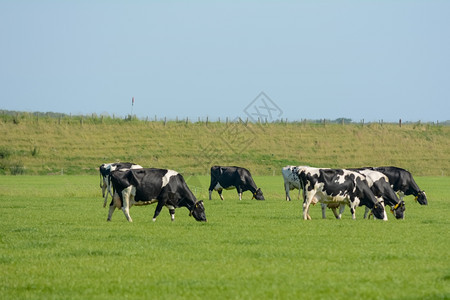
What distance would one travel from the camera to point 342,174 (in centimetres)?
2825

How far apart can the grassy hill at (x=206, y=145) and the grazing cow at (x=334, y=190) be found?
58583 mm

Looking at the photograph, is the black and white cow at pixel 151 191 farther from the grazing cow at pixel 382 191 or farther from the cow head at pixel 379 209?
the grazing cow at pixel 382 191

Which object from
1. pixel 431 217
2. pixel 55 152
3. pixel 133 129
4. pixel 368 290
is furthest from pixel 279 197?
pixel 133 129

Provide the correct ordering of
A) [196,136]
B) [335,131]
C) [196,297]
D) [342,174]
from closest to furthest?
1. [196,297]
2. [342,174]
3. [196,136]
4. [335,131]

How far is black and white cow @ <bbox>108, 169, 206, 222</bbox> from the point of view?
26094mm

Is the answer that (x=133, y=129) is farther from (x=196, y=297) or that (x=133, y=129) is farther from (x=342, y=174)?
(x=196, y=297)

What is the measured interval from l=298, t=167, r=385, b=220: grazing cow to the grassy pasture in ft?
2.81

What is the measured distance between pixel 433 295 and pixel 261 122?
9633 centimetres

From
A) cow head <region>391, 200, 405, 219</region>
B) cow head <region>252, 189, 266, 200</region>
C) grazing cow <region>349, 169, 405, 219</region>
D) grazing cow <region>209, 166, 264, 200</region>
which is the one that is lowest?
cow head <region>252, 189, 266, 200</region>

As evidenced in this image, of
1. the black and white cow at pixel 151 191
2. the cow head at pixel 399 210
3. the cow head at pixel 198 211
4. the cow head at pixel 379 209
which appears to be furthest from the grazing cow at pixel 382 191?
the black and white cow at pixel 151 191

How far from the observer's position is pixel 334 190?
27828 mm

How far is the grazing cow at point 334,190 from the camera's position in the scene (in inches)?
1094

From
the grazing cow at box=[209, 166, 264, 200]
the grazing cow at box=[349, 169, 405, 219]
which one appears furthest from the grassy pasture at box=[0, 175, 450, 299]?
the grazing cow at box=[209, 166, 264, 200]

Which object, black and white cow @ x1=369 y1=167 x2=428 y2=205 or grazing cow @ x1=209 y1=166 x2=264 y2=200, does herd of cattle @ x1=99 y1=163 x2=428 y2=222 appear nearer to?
black and white cow @ x1=369 y1=167 x2=428 y2=205
